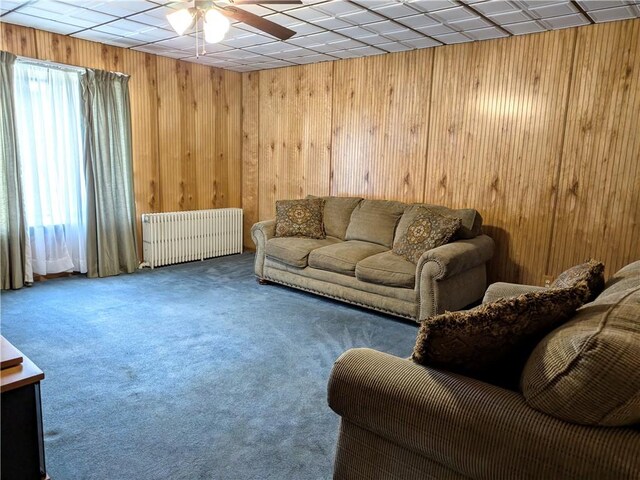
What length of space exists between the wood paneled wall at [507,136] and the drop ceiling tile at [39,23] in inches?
96.7

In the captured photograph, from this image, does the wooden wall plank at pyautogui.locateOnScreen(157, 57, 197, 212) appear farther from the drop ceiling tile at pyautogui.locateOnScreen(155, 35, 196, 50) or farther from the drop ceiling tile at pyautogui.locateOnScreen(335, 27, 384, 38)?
the drop ceiling tile at pyautogui.locateOnScreen(335, 27, 384, 38)

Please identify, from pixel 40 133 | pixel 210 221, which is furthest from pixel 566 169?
pixel 40 133

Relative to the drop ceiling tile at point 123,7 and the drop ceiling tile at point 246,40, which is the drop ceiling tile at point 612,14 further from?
the drop ceiling tile at point 123,7

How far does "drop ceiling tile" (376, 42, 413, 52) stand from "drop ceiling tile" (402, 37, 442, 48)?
0.10 m

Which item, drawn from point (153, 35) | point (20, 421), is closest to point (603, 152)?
point (153, 35)

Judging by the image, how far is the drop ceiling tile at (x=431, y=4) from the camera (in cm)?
329

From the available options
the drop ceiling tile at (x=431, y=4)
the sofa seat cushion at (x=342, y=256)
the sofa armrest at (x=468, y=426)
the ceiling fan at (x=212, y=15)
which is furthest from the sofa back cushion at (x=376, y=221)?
the sofa armrest at (x=468, y=426)

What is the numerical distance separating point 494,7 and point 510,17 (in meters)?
0.32

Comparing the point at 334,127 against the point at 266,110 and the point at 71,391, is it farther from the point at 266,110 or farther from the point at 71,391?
the point at 71,391

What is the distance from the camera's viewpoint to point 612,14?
350 cm

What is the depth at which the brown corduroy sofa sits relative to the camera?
1.16 m

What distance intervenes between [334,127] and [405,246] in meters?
2.02

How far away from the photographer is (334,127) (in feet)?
Answer: 18.0

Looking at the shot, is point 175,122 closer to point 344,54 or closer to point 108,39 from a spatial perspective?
point 108,39
